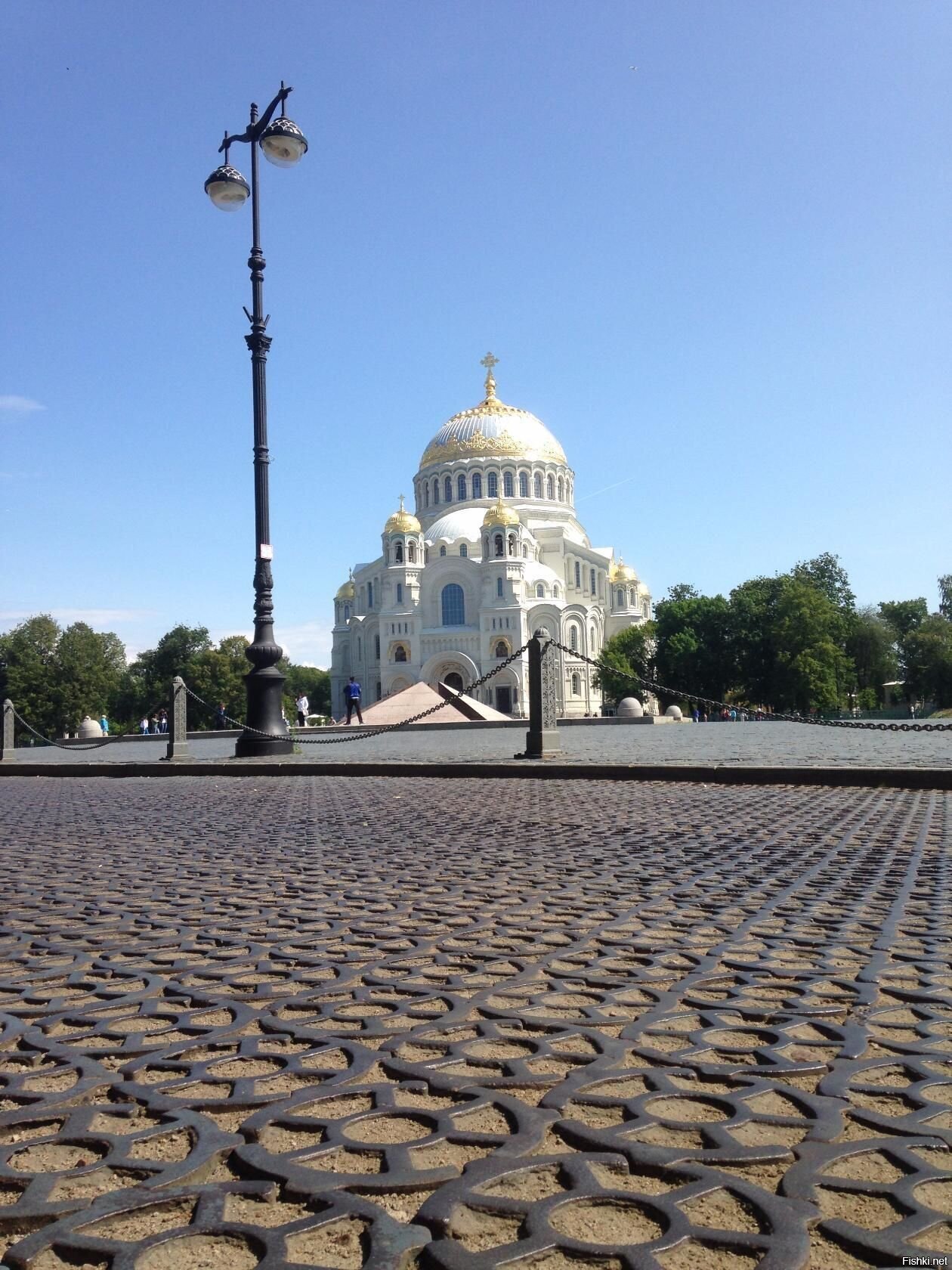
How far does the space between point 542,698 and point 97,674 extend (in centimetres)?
5249

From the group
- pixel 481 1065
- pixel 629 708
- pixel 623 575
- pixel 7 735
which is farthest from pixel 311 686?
pixel 481 1065

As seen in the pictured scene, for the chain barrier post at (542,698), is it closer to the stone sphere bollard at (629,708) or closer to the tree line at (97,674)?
the stone sphere bollard at (629,708)

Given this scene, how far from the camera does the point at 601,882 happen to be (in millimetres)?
4680

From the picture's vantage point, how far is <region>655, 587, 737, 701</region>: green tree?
58188 mm

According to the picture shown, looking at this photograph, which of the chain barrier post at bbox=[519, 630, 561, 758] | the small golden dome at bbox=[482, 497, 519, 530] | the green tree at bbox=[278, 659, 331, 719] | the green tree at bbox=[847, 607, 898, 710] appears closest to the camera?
the chain barrier post at bbox=[519, 630, 561, 758]

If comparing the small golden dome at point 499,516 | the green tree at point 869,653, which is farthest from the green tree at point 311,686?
the green tree at point 869,653

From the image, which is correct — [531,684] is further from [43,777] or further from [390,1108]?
[390,1108]

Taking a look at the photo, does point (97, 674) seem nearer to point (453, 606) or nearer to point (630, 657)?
point (453, 606)

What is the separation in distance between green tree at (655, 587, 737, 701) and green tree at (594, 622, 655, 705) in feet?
5.10

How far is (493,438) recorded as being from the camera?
6881cm

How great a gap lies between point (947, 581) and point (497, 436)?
29555mm

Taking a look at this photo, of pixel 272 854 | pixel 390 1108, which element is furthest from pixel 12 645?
pixel 390 1108

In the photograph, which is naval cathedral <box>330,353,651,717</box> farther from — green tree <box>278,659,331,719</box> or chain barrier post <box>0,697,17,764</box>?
chain barrier post <box>0,697,17,764</box>

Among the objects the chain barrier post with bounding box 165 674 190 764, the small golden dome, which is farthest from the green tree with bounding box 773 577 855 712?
the chain barrier post with bounding box 165 674 190 764
